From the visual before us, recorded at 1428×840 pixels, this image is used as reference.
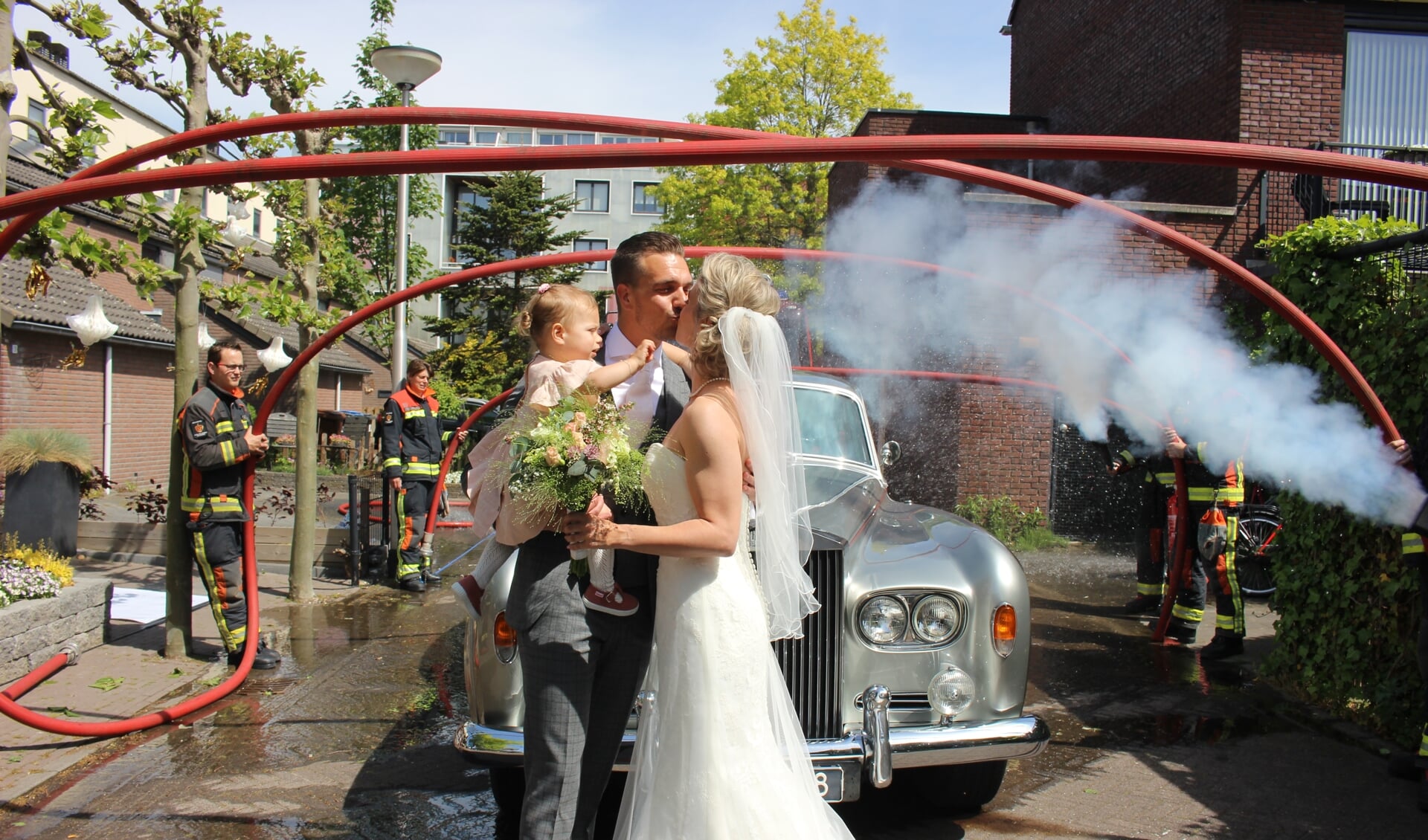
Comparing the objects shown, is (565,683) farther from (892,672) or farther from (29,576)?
(29,576)

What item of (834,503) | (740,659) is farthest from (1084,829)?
(740,659)

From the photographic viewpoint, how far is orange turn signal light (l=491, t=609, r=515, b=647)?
3.82 meters

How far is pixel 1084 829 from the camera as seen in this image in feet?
13.2

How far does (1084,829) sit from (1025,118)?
1587 cm

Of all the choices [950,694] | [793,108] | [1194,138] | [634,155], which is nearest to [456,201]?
[793,108]

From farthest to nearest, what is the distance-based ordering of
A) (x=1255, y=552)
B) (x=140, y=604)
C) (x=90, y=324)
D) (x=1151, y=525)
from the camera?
(x=1255, y=552) < (x=1151, y=525) < (x=140, y=604) < (x=90, y=324)

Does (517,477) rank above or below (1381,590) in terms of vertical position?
above

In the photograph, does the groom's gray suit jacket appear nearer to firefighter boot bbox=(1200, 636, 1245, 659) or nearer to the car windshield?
the car windshield

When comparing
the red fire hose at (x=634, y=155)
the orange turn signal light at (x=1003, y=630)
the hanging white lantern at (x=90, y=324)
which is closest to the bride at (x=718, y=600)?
the red fire hose at (x=634, y=155)

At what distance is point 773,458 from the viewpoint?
293 cm

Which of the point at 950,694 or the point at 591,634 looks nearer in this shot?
the point at 591,634

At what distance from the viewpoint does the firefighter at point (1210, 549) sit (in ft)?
22.8

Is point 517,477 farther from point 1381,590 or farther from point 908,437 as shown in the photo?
point 908,437

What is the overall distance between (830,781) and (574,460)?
1639 mm
